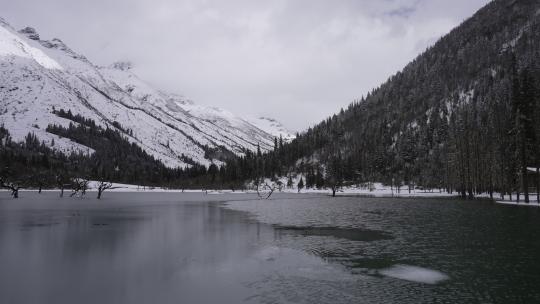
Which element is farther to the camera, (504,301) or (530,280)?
(530,280)

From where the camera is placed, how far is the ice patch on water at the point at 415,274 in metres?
21.1

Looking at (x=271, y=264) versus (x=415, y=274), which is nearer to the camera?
(x=415, y=274)

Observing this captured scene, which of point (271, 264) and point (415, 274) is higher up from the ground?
point (415, 274)

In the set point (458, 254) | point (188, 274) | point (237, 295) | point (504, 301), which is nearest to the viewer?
point (504, 301)

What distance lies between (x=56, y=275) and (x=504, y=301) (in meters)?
22.2

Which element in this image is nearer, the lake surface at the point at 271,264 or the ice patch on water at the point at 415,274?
the lake surface at the point at 271,264

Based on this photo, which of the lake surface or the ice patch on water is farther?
the ice patch on water

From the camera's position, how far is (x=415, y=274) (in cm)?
2222

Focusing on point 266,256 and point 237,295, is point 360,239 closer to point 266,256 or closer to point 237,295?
point 266,256

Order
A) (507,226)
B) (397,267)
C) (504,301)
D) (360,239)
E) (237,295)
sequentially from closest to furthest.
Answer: (504,301) → (237,295) → (397,267) → (360,239) → (507,226)

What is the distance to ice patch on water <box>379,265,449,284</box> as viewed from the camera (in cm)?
2109

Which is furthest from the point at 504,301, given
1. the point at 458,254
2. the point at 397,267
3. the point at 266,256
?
the point at 266,256

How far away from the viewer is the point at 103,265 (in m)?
24.1

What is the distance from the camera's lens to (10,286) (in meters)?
19.3
